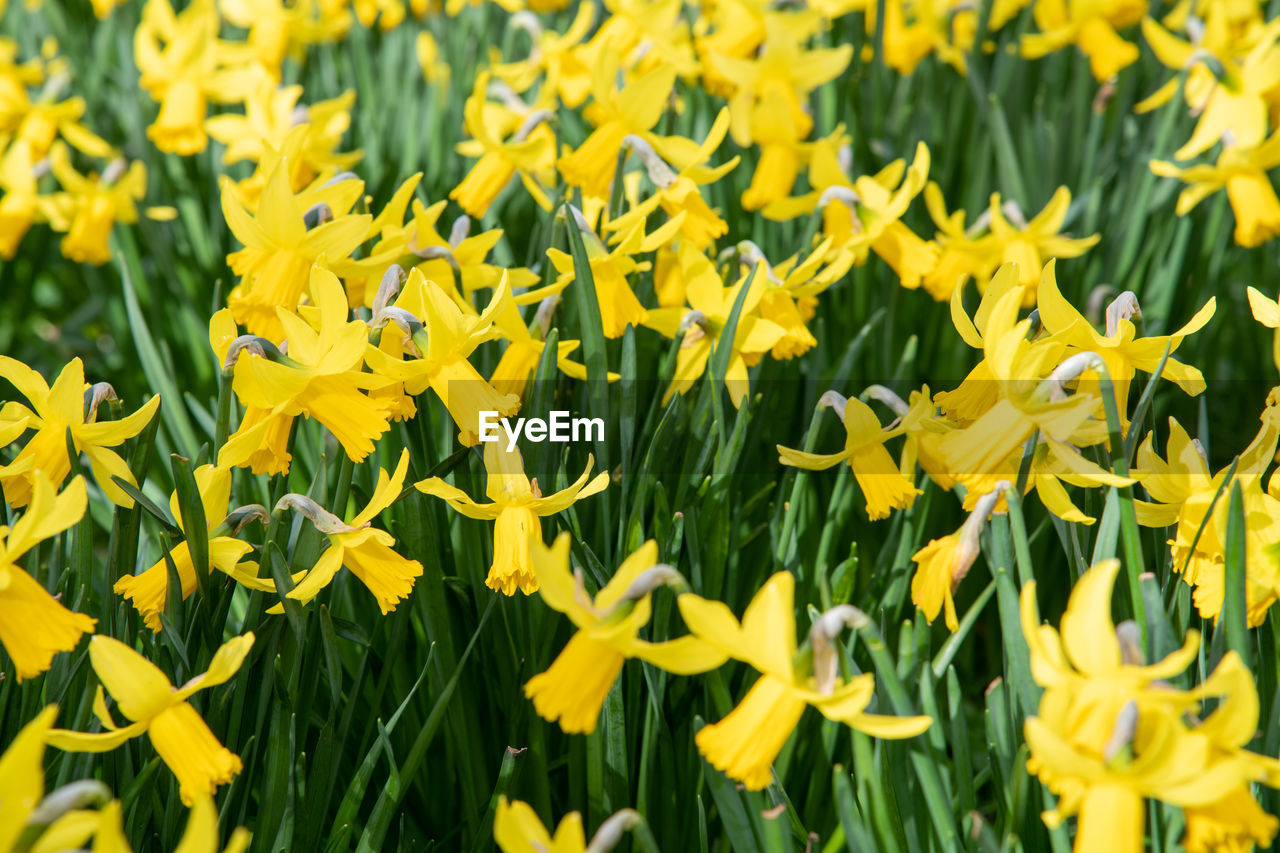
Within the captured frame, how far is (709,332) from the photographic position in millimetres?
1442

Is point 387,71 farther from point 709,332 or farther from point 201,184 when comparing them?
point 709,332

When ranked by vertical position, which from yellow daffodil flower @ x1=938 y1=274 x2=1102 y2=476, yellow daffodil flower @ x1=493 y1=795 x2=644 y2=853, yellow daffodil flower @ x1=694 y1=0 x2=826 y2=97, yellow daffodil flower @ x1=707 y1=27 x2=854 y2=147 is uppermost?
yellow daffodil flower @ x1=694 y1=0 x2=826 y2=97

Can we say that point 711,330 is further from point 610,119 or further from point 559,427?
point 610,119

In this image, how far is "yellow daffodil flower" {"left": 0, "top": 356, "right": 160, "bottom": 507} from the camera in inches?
43.7

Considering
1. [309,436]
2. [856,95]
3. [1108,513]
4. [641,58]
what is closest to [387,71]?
[641,58]

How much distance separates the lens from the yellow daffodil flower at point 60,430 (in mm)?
1109

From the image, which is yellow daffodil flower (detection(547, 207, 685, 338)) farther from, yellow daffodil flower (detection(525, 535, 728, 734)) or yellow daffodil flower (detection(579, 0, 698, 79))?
yellow daffodil flower (detection(579, 0, 698, 79))

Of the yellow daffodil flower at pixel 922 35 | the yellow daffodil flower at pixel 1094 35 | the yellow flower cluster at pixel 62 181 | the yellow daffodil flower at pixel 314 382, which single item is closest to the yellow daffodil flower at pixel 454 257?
the yellow daffodil flower at pixel 314 382

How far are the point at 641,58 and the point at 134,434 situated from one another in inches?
58.5

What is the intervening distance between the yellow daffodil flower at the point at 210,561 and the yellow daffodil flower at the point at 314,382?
5 centimetres

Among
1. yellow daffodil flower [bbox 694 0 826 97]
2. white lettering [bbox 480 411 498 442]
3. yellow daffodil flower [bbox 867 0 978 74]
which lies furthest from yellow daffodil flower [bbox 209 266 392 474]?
yellow daffodil flower [bbox 867 0 978 74]

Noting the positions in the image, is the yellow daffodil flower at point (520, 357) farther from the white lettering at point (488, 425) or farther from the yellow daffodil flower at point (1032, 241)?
the yellow daffodil flower at point (1032, 241)

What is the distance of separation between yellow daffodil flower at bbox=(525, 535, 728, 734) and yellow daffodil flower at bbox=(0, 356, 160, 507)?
1.68ft

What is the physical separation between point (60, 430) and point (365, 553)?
1.20ft
